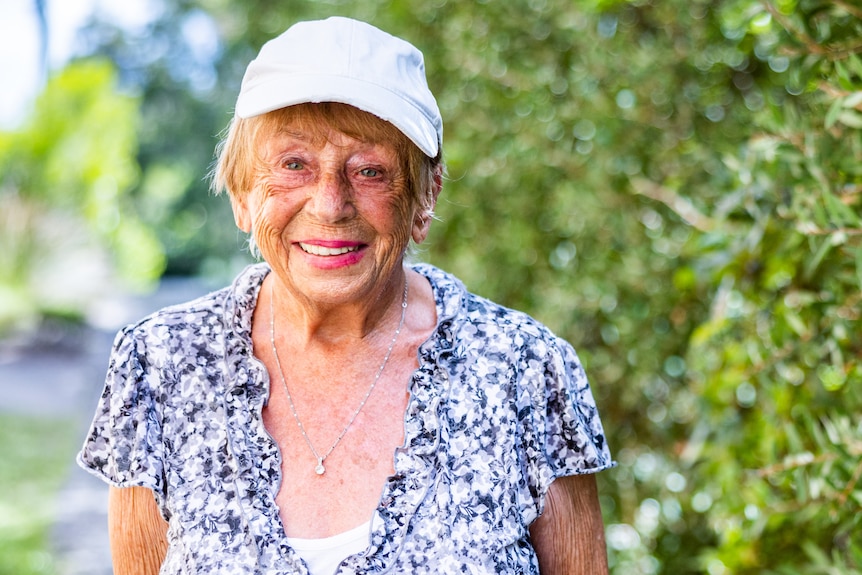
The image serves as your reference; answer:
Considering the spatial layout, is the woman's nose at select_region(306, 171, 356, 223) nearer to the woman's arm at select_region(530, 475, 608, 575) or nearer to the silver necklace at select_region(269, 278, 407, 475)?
the silver necklace at select_region(269, 278, 407, 475)

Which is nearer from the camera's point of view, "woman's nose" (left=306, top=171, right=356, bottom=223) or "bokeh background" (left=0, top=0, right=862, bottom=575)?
"woman's nose" (left=306, top=171, right=356, bottom=223)

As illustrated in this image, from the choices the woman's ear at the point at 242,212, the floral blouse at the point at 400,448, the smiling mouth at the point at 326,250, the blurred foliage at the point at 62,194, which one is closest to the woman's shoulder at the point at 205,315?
the floral blouse at the point at 400,448

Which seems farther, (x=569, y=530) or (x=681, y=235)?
(x=681, y=235)

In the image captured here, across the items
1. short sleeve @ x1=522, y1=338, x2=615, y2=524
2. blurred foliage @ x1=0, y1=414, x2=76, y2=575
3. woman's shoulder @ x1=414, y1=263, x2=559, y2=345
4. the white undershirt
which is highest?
woman's shoulder @ x1=414, y1=263, x2=559, y2=345

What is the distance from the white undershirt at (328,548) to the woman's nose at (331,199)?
513 mm

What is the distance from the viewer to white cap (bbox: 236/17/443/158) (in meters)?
1.61

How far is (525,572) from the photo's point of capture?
1.73 meters

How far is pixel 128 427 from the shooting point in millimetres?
1731

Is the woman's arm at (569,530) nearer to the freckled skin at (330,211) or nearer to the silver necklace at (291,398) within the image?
the silver necklace at (291,398)

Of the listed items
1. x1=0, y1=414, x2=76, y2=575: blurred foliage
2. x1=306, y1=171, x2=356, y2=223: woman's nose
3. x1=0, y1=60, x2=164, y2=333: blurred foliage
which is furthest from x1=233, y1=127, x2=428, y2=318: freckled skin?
x1=0, y1=60, x2=164, y2=333: blurred foliage

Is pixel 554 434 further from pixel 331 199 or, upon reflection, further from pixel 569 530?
pixel 331 199

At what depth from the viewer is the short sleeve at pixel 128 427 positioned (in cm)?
171

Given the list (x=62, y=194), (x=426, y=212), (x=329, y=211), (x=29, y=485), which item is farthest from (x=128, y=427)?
(x=62, y=194)

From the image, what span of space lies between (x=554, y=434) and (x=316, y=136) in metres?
0.67
